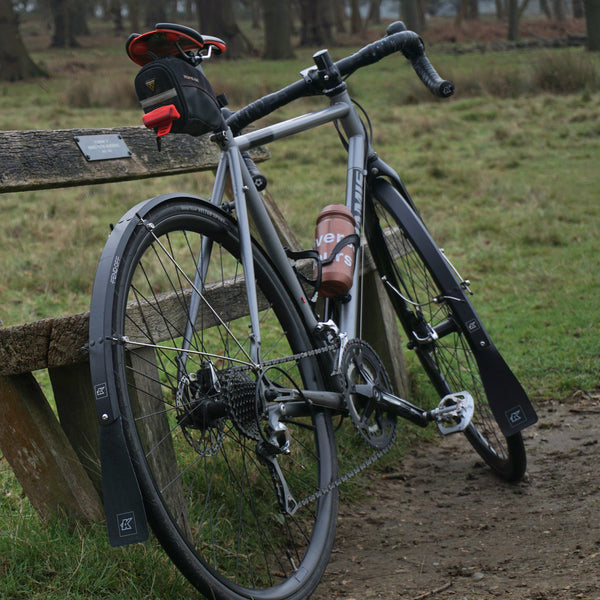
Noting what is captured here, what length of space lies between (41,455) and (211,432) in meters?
0.54

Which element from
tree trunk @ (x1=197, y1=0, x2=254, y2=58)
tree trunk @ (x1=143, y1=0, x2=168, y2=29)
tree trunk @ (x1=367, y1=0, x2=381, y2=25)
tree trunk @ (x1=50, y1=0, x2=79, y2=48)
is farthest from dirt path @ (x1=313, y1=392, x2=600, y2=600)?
tree trunk @ (x1=367, y1=0, x2=381, y2=25)

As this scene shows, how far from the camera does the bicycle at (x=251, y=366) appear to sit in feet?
6.83

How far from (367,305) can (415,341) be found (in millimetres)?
565

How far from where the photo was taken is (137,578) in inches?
94.3

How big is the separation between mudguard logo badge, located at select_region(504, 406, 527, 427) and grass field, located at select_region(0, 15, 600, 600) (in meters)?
1.27

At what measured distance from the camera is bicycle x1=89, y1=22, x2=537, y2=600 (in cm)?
208

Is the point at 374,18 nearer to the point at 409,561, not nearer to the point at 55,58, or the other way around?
the point at 55,58

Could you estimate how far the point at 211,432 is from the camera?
97.9 inches

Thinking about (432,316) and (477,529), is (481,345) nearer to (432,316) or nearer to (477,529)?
(432,316)

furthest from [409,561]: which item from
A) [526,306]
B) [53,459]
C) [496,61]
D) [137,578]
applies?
[496,61]

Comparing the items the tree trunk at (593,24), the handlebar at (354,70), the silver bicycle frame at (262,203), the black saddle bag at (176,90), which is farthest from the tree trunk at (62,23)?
the black saddle bag at (176,90)

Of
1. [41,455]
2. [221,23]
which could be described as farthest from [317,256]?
[221,23]

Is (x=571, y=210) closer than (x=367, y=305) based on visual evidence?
No

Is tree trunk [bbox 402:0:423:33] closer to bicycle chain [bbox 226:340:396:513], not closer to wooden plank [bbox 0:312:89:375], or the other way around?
bicycle chain [bbox 226:340:396:513]
